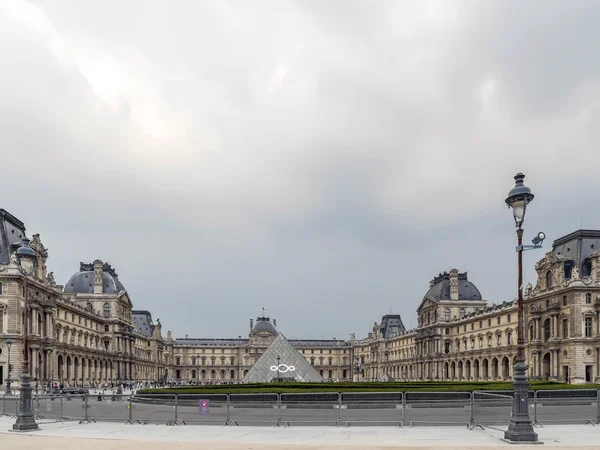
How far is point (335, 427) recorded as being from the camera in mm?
19703

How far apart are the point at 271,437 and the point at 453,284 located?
8865cm

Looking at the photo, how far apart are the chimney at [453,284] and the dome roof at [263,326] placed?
69.3 metres

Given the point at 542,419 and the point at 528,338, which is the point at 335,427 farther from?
the point at 528,338

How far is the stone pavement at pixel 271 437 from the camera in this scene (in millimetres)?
15047

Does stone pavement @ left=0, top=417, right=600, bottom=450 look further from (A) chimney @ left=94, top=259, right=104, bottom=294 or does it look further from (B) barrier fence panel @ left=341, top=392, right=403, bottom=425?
(A) chimney @ left=94, top=259, right=104, bottom=294

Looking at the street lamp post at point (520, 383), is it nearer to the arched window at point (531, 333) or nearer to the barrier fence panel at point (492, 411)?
the barrier fence panel at point (492, 411)

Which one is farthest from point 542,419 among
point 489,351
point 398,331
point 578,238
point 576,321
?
point 398,331

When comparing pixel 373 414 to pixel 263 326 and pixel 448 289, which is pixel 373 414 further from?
pixel 263 326

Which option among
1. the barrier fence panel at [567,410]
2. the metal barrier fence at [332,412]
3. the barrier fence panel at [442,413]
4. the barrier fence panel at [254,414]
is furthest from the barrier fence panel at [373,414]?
the barrier fence panel at [567,410]

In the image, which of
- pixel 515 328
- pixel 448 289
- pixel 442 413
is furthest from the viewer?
pixel 448 289

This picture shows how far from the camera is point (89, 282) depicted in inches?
3802

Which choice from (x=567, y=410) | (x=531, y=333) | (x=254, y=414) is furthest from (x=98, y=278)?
(x=567, y=410)

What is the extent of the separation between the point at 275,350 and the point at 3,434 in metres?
46.5

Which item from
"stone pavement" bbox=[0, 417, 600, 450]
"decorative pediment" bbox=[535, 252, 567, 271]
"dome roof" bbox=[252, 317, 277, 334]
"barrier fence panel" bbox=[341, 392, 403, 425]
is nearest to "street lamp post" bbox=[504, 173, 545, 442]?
"stone pavement" bbox=[0, 417, 600, 450]
